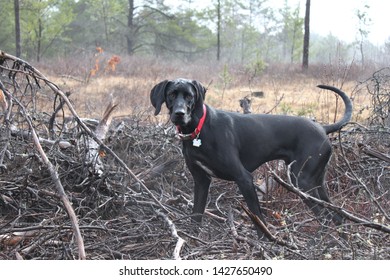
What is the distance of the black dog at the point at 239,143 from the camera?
4.57 m

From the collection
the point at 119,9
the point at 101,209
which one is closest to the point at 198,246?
the point at 101,209

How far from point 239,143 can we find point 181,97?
30.4 inches

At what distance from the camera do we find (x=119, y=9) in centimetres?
3344

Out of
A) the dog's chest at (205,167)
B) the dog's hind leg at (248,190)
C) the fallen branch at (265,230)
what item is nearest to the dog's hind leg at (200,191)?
the dog's chest at (205,167)

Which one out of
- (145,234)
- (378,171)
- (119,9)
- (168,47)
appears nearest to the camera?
(145,234)

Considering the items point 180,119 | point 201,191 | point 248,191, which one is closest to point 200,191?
point 201,191

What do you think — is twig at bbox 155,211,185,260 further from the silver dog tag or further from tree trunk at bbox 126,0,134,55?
tree trunk at bbox 126,0,134,55

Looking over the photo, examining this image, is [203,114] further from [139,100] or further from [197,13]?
[197,13]

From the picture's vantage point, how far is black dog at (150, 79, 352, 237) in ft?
15.0

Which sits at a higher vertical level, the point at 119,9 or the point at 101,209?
the point at 119,9

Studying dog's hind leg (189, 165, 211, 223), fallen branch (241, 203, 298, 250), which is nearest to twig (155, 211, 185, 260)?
fallen branch (241, 203, 298, 250)

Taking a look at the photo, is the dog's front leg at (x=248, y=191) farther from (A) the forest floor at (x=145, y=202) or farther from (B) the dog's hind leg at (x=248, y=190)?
(A) the forest floor at (x=145, y=202)

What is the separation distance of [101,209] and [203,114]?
131cm

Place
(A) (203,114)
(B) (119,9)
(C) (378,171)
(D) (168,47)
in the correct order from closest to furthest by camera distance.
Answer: (A) (203,114), (C) (378,171), (B) (119,9), (D) (168,47)
